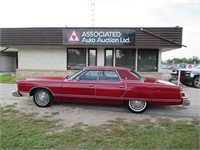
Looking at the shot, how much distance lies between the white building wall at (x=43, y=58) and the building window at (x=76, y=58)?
0.36 meters

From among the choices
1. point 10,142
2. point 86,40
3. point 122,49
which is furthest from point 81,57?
point 10,142

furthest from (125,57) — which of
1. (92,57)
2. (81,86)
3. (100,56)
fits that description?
(81,86)

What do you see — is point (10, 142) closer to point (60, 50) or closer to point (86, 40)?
point (86, 40)

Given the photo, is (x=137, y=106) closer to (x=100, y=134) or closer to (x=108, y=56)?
(x=100, y=134)

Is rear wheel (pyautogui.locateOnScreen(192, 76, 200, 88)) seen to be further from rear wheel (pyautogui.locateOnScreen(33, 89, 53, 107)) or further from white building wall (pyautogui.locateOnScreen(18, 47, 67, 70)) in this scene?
rear wheel (pyautogui.locateOnScreen(33, 89, 53, 107))

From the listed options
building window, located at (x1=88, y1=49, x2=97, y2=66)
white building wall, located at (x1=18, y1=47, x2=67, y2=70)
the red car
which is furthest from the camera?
white building wall, located at (x1=18, y1=47, x2=67, y2=70)

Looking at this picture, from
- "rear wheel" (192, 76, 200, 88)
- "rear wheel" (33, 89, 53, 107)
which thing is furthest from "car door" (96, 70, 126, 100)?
"rear wheel" (192, 76, 200, 88)

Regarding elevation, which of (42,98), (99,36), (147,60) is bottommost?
(42,98)

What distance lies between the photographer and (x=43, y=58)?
44.7 feet

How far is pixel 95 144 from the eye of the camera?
3.55 meters

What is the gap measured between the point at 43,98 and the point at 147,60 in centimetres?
874

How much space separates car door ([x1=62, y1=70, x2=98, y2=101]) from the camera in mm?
6000

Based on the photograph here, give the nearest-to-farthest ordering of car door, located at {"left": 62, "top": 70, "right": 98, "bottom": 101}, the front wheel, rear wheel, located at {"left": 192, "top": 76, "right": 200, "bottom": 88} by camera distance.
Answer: the front wheel < car door, located at {"left": 62, "top": 70, "right": 98, "bottom": 101} < rear wheel, located at {"left": 192, "top": 76, "right": 200, "bottom": 88}

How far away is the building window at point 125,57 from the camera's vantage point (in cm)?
1313
